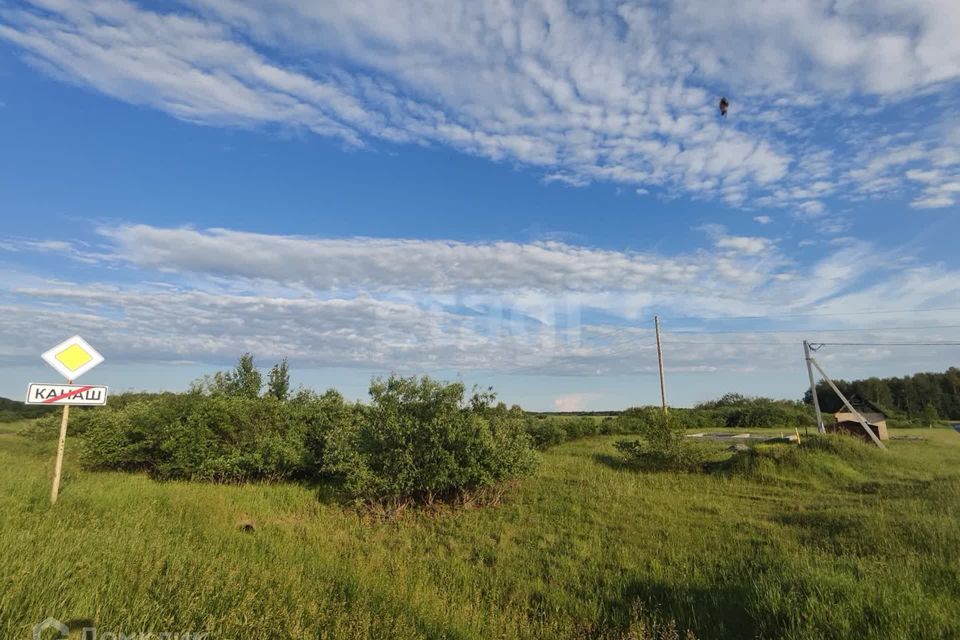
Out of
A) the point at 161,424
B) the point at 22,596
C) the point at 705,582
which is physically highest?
the point at 161,424

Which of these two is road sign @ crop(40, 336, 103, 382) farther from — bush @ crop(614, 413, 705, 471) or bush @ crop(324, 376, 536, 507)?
bush @ crop(614, 413, 705, 471)

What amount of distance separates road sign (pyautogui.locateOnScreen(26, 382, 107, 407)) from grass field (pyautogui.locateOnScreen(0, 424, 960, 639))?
5.95 feet

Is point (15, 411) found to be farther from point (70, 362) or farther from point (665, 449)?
point (665, 449)

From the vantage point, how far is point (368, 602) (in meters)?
6.12

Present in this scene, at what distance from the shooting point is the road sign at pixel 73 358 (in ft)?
31.0

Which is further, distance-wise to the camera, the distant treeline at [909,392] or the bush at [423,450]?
the distant treeline at [909,392]

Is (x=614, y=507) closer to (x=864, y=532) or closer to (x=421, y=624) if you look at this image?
(x=864, y=532)

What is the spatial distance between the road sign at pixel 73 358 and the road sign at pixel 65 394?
0.80ft

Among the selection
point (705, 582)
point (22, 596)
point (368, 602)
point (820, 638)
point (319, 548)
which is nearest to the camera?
point (22, 596)

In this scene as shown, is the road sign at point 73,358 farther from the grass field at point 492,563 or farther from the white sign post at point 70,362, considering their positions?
the grass field at point 492,563

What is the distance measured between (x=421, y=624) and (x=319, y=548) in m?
4.55

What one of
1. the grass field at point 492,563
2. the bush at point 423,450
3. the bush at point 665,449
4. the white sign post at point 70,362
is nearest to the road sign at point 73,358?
the white sign post at point 70,362

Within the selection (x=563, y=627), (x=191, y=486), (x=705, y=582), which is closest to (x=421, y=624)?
(x=563, y=627)

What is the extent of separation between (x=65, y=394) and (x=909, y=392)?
118m
